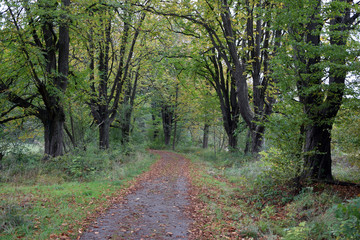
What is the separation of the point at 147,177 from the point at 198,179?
2.42m

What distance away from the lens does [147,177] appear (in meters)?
12.0

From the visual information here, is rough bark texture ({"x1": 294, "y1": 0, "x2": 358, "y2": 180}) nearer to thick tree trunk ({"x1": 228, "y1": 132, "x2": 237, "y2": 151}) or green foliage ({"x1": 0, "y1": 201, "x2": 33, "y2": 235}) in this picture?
green foliage ({"x1": 0, "y1": 201, "x2": 33, "y2": 235})

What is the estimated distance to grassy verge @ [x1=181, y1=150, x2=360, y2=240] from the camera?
4.03m

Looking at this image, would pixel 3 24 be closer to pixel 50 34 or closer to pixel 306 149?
pixel 50 34

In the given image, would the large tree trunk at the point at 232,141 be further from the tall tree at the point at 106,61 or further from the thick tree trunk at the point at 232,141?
the tall tree at the point at 106,61

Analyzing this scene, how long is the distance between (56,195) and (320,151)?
7.85 metres

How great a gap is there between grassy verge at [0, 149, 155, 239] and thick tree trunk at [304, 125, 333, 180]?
6.11m

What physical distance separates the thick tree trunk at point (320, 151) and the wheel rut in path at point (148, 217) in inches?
154

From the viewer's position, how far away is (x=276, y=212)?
21.9ft

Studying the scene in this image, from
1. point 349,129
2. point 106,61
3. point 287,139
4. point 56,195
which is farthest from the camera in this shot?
point 106,61

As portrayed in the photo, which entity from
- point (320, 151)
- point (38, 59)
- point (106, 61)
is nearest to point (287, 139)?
point (320, 151)

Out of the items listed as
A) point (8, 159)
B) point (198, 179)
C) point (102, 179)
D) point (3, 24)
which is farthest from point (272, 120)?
point (8, 159)

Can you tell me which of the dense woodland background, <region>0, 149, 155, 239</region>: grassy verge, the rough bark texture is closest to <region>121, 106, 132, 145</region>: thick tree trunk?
the dense woodland background

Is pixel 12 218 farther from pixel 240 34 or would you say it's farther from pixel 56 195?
pixel 240 34
